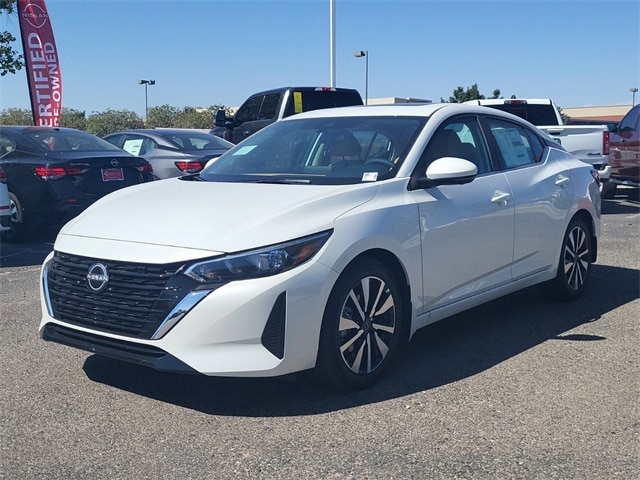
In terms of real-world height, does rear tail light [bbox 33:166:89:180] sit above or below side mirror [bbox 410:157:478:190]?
below

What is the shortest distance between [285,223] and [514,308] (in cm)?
299

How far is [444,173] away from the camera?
484 centimetres

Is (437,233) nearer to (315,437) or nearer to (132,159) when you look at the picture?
(315,437)

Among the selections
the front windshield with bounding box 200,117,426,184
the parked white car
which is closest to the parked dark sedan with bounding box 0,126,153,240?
the parked white car

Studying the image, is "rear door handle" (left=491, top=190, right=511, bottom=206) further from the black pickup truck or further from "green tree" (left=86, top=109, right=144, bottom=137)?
"green tree" (left=86, top=109, right=144, bottom=137)

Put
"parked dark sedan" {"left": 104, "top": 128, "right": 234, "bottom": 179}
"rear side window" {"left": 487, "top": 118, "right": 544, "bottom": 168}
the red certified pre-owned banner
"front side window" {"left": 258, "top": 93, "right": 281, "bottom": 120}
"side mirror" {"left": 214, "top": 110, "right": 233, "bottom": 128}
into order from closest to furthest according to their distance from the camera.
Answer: "rear side window" {"left": 487, "top": 118, "right": 544, "bottom": 168}
"parked dark sedan" {"left": 104, "top": 128, "right": 234, "bottom": 179}
"front side window" {"left": 258, "top": 93, "right": 281, "bottom": 120}
"side mirror" {"left": 214, "top": 110, "right": 233, "bottom": 128}
the red certified pre-owned banner

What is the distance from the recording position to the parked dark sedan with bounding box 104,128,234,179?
12.3 meters

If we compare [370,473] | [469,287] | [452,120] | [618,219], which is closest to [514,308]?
[469,287]

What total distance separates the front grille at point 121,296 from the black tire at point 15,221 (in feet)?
20.4

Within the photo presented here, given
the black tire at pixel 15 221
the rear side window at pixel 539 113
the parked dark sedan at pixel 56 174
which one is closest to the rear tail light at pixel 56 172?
the parked dark sedan at pixel 56 174

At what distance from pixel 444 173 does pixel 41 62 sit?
16.0 m

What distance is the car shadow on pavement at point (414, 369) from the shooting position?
4332mm

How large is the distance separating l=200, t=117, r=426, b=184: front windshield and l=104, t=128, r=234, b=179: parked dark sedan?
6.49 m

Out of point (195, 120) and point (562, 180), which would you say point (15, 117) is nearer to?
point (195, 120)
